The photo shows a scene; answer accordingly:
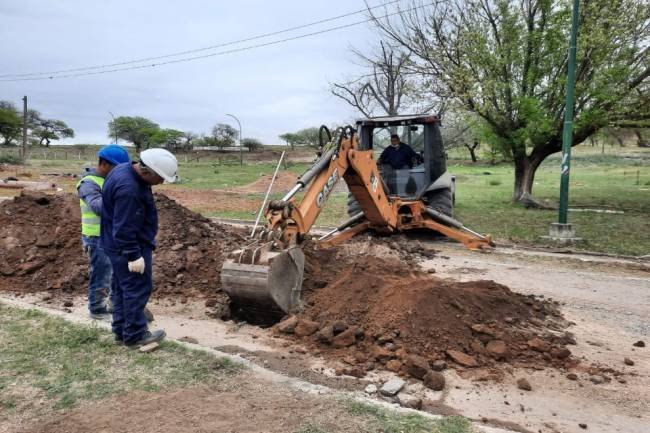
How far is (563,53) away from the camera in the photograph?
47.8 ft

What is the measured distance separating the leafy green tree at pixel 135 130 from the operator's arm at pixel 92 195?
213 ft

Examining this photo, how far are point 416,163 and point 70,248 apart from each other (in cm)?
630

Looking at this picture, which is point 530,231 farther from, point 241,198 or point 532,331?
point 241,198

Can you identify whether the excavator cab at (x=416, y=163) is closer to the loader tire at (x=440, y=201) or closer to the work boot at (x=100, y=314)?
the loader tire at (x=440, y=201)

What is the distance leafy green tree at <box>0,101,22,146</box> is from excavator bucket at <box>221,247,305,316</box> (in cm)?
6028

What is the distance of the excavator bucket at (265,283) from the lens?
5.16m

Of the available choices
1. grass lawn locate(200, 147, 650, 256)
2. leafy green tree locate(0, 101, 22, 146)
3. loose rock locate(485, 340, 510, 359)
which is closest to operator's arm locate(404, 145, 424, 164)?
grass lawn locate(200, 147, 650, 256)

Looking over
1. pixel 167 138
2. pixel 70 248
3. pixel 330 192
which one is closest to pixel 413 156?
pixel 330 192

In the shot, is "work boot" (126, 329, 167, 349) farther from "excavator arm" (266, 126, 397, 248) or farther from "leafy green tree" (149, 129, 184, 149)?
"leafy green tree" (149, 129, 184, 149)

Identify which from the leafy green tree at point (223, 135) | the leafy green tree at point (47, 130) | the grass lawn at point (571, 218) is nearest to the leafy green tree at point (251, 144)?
the leafy green tree at point (223, 135)

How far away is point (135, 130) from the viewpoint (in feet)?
241

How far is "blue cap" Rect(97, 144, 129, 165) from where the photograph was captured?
531 cm

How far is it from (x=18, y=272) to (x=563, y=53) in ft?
46.3

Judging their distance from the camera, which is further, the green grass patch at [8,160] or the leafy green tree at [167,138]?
the leafy green tree at [167,138]
